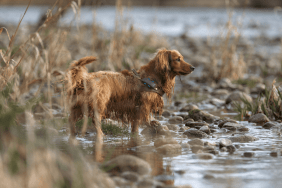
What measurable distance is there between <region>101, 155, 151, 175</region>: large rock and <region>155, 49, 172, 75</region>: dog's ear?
6.02 ft

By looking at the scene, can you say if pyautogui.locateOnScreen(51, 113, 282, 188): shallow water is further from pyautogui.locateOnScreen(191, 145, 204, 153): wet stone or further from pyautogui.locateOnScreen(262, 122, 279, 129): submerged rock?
pyautogui.locateOnScreen(262, 122, 279, 129): submerged rock

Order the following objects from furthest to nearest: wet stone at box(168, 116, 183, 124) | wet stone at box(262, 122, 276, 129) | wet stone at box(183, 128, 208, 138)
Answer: wet stone at box(168, 116, 183, 124) → wet stone at box(262, 122, 276, 129) → wet stone at box(183, 128, 208, 138)

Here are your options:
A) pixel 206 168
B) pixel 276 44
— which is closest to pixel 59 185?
pixel 206 168

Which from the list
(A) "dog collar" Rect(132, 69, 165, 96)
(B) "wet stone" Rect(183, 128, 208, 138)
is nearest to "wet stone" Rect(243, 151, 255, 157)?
(B) "wet stone" Rect(183, 128, 208, 138)

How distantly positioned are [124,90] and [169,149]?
1.12 metres

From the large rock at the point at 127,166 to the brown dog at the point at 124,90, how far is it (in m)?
0.94

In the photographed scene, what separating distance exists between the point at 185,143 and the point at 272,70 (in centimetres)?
745

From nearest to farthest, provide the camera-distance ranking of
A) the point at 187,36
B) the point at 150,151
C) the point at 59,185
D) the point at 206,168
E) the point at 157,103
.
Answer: the point at 59,185 → the point at 206,168 → the point at 150,151 → the point at 157,103 → the point at 187,36

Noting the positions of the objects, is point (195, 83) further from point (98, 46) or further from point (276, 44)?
point (276, 44)

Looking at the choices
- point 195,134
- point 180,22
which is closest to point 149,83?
point 195,134

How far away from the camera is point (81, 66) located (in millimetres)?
4109

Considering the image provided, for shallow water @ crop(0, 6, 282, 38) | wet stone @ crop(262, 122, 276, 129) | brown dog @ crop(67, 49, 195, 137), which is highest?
shallow water @ crop(0, 6, 282, 38)

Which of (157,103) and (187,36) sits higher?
(187,36)

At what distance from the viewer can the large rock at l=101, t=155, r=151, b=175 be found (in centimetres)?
311
